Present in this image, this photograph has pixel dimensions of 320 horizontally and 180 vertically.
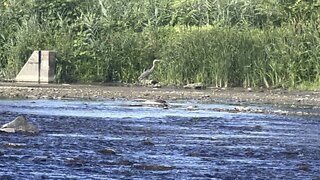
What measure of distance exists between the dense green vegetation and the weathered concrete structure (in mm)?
351

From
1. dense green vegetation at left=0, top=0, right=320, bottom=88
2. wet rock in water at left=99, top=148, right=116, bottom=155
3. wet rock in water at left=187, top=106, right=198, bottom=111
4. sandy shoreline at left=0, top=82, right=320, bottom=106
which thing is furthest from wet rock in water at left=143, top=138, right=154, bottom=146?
dense green vegetation at left=0, top=0, right=320, bottom=88

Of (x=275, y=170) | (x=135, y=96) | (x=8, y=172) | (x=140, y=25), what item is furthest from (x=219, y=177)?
(x=140, y=25)

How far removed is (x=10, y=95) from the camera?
80.4 feet

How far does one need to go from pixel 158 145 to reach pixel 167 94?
11599 millimetres

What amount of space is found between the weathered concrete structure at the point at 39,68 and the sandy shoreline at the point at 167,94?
227 cm

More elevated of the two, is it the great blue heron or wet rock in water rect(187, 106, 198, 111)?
the great blue heron

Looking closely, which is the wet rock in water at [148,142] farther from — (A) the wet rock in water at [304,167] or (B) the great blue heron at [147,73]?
(B) the great blue heron at [147,73]

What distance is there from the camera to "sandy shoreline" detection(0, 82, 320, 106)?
77.6 feet

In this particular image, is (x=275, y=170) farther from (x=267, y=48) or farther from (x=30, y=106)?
(x=267, y=48)

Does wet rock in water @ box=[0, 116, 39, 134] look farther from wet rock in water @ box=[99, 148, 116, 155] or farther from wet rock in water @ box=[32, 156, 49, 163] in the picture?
wet rock in water @ box=[32, 156, 49, 163]

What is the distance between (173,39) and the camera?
29781 millimetres

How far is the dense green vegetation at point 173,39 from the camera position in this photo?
27.3m

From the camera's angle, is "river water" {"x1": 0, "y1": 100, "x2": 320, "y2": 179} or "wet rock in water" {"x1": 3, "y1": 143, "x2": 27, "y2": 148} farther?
"wet rock in water" {"x1": 3, "y1": 143, "x2": 27, "y2": 148}

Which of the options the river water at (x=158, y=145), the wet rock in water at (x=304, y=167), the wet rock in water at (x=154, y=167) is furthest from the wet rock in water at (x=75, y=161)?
the wet rock in water at (x=304, y=167)
